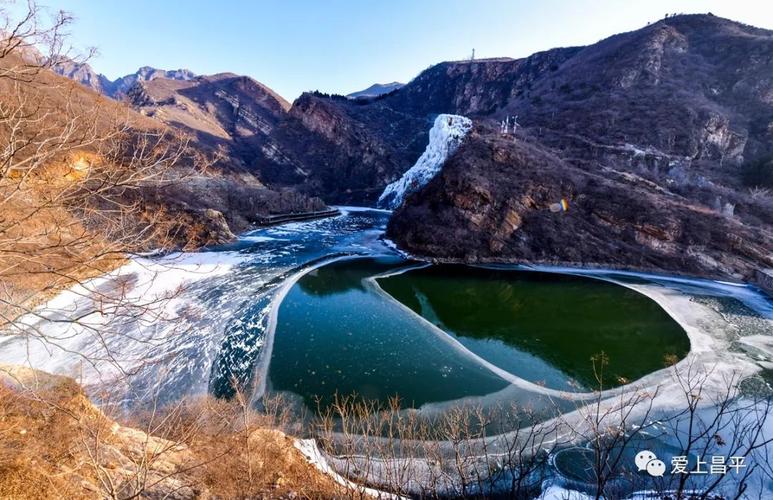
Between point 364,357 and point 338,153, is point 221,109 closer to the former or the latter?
point 338,153

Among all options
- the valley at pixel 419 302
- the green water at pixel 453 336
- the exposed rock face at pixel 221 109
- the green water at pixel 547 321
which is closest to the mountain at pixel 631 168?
the valley at pixel 419 302

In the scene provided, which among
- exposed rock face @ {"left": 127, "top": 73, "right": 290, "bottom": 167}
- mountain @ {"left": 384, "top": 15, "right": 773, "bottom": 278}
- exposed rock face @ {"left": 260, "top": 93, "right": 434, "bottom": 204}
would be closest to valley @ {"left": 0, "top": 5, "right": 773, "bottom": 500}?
mountain @ {"left": 384, "top": 15, "right": 773, "bottom": 278}

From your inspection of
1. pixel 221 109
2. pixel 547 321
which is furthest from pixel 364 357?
pixel 221 109

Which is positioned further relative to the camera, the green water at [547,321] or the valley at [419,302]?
the green water at [547,321]

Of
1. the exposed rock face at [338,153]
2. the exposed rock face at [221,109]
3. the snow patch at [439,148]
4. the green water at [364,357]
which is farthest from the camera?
the exposed rock face at [221,109]

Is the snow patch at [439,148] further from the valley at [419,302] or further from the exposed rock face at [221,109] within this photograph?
the exposed rock face at [221,109]

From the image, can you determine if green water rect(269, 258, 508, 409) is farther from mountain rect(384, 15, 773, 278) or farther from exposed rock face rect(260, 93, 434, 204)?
exposed rock face rect(260, 93, 434, 204)

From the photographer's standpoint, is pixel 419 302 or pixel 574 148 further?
pixel 574 148

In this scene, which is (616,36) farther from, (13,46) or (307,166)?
(13,46)
